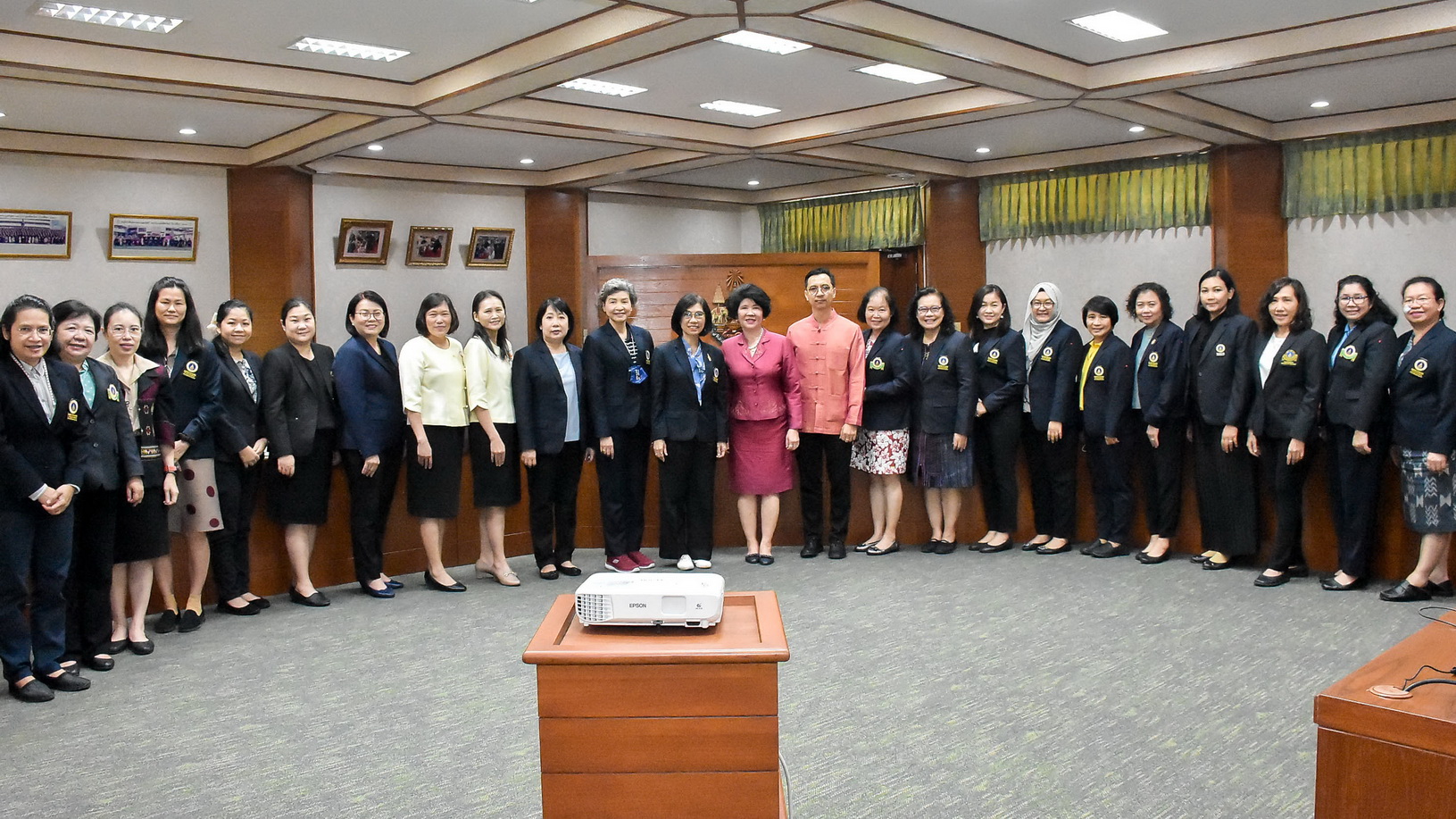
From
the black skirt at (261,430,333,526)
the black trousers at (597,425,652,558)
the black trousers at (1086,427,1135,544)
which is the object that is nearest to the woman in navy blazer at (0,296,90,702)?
the black skirt at (261,430,333,526)

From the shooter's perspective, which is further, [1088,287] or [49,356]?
[1088,287]

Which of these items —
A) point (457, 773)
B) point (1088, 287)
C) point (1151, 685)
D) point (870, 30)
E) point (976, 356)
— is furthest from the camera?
point (1088, 287)

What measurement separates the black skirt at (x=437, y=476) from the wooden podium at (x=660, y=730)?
3457 mm

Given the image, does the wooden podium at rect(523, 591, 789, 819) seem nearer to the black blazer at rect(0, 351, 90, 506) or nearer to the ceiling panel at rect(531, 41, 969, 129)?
the black blazer at rect(0, 351, 90, 506)

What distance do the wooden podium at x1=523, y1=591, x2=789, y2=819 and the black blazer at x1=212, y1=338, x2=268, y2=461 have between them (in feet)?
10.8

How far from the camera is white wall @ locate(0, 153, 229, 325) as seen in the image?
25.7 ft

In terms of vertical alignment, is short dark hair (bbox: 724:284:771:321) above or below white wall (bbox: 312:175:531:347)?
below

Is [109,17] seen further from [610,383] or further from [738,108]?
[738,108]

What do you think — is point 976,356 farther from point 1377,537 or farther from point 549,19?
point 549,19

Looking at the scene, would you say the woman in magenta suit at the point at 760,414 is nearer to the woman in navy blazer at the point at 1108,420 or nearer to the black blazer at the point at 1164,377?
the woman in navy blazer at the point at 1108,420

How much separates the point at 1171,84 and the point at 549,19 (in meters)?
3.59

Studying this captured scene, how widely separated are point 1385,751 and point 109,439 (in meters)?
4.05

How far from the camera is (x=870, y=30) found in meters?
5.25

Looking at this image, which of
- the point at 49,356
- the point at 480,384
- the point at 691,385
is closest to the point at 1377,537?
the point at 691,385
